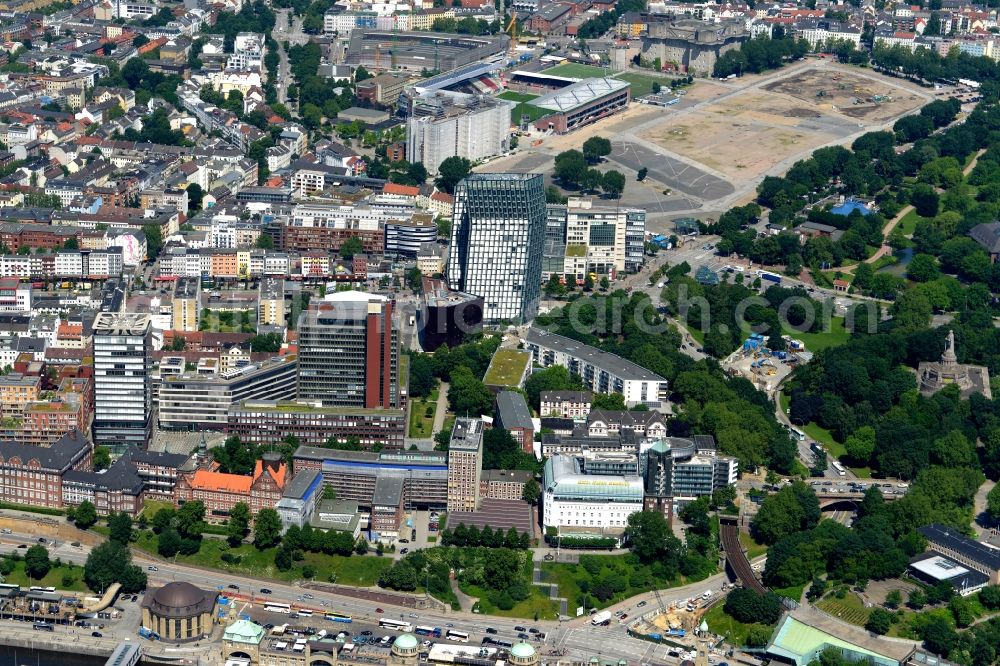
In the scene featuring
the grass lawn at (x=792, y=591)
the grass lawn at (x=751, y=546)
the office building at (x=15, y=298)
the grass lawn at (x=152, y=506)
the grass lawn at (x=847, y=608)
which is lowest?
the grass lawn at (x=751, y=546)

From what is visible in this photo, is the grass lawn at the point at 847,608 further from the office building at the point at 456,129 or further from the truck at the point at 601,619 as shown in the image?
the office building at the point at 456,129

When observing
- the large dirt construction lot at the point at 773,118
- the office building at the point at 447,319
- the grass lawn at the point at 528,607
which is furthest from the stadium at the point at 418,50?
the grass lawn at the point at 528,607

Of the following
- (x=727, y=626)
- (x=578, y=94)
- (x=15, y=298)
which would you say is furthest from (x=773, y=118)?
(x=727, y=626)

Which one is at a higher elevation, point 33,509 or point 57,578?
point 33,509

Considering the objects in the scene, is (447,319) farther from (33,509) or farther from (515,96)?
(515,96)

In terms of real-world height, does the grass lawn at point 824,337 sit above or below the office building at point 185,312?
below

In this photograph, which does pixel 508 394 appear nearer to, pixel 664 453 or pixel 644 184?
pixel 664 453
